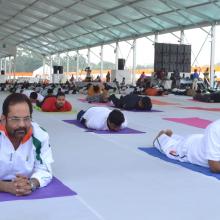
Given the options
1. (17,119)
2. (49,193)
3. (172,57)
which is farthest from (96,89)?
(17,119)

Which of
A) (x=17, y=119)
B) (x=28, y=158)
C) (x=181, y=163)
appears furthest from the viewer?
(x=181, y=163)

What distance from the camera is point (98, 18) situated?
25250 millimetres

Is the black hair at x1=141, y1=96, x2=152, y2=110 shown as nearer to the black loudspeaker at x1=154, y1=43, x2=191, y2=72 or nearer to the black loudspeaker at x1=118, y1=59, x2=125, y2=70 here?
the black loudspeaker at x1=154, y1=43, x2=191, y2=72

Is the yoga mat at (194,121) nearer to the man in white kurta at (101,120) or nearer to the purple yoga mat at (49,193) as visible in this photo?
the man in white kurta at (101,120)

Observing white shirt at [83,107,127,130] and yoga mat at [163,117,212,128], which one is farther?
yoga mat at [163,117,212,128]

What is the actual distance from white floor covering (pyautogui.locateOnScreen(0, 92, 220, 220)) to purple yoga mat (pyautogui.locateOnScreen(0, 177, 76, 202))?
0.24 ft

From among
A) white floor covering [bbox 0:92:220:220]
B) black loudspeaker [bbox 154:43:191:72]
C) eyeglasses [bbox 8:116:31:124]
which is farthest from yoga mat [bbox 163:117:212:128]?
black loudspeaker [bbox 154:43:191:72]

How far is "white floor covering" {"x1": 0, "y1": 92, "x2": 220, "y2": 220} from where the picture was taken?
9.80 ft

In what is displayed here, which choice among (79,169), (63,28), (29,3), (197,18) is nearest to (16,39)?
(63,28)

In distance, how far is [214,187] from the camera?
3.78 metres

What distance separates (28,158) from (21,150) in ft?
0.35

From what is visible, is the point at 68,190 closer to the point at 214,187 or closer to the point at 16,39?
the point at 214,187

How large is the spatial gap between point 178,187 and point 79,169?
111cm

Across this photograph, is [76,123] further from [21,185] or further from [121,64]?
[121,64]
